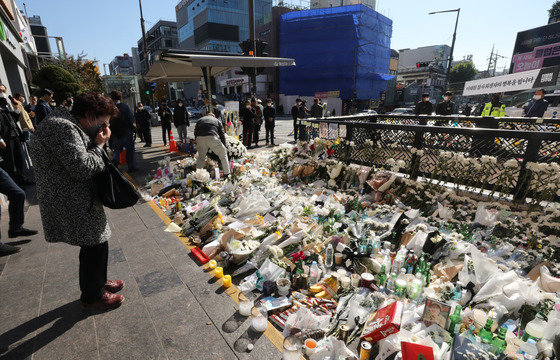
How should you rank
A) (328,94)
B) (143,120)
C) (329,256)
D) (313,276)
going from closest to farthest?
(313,276)
(329,256)
(143,120)
(328,94)

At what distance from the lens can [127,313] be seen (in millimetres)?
2676

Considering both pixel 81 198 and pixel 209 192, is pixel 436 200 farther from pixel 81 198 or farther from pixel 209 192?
pixel 81 198

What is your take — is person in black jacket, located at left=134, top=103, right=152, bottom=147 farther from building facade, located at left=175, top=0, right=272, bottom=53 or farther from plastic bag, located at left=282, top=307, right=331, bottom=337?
building facade, located at left=175, top=0, right=272, bottom=53

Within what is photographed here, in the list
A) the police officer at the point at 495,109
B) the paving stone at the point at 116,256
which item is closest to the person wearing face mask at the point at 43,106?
the paving stone at the point at 116,256

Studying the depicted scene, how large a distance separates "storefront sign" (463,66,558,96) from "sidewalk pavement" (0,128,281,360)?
964cm

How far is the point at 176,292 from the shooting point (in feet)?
9.83

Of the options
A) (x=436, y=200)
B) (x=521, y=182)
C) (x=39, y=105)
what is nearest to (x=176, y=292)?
(x=436, y=200)

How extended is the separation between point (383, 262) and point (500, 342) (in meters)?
1.27

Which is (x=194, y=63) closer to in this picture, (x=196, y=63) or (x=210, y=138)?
(x=196, y=63)

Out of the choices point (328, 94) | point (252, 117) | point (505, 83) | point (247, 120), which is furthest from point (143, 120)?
point (328, 94)

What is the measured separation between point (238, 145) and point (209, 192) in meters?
2.43

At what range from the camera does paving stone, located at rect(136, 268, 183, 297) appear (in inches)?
119

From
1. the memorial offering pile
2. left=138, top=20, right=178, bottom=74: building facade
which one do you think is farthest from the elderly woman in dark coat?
left=138, top=20, right=178, bottom=74: building facade

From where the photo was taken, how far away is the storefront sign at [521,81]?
7430 mm
